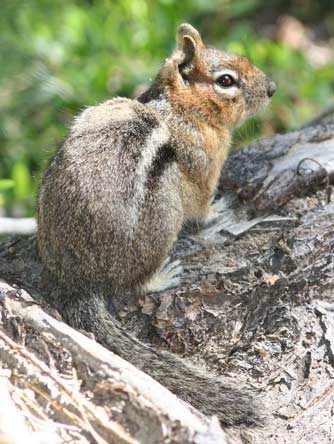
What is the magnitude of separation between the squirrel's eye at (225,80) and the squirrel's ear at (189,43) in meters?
0.20

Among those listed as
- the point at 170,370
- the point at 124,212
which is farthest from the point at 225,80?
the point at 170,370

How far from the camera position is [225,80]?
4.55 meters

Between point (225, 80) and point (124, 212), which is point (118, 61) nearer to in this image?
point (225, 80)

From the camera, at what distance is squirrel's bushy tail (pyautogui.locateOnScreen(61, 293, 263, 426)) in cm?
327

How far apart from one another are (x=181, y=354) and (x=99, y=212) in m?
0.82

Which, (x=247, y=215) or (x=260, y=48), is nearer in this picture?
(x=247, y=215)

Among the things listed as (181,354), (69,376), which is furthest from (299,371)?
(69,376)

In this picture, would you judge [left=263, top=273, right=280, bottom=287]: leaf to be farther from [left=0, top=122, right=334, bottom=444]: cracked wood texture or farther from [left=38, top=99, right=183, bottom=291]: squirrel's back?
[left=38, top=99, right=183, bottom=291]: squirrel's back

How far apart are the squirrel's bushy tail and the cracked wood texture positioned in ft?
0.29

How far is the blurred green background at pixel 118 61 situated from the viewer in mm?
6531

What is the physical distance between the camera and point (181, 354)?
3.64 meters

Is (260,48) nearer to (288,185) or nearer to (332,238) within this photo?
(288,185)

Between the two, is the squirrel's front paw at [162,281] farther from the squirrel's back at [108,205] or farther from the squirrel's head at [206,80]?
the squirrel's head at [206,80]

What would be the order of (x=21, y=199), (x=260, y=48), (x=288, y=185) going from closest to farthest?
(x=288, y=185)
(x=21, y=199)
(x=260, y=48)
